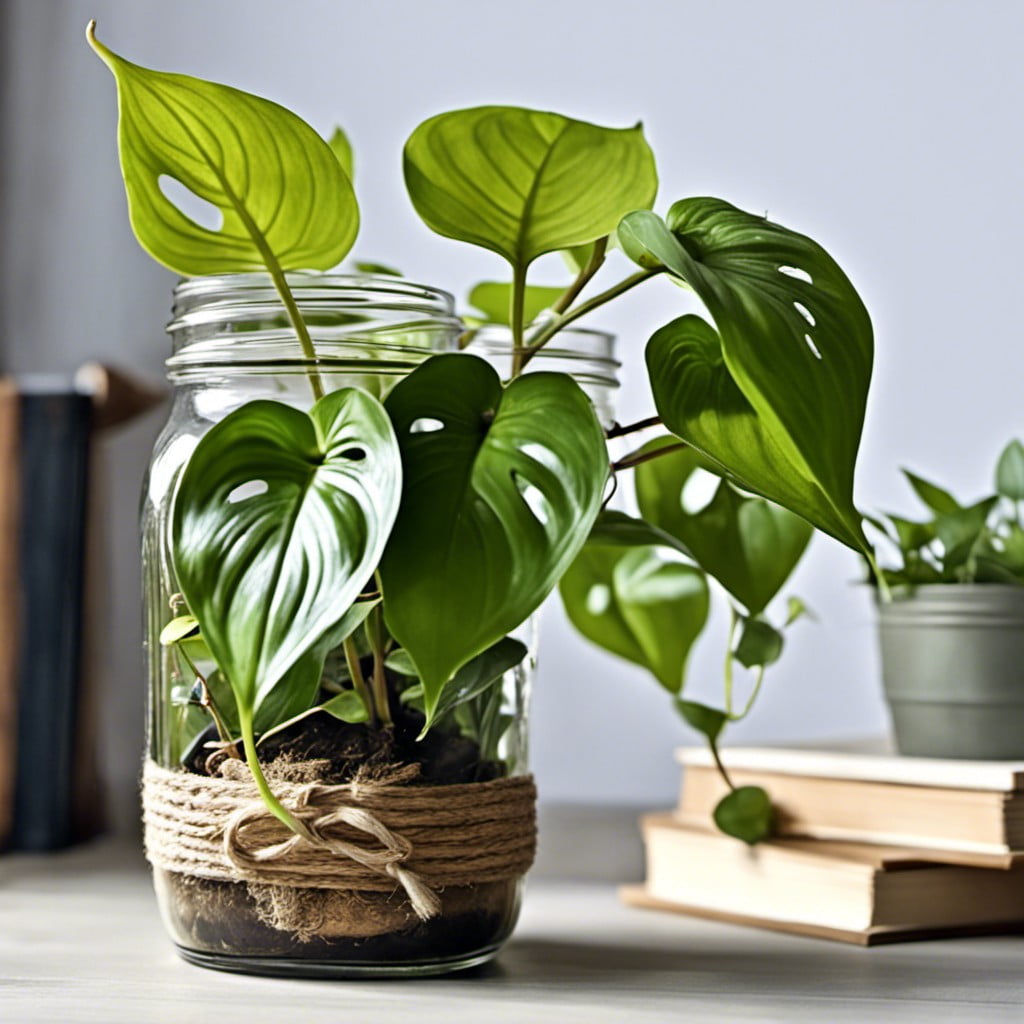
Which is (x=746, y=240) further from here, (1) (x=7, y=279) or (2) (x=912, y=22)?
(1) (x=7, y=279)

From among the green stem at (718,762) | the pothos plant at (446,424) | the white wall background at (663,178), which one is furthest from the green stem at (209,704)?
the white wall background at (663,178)

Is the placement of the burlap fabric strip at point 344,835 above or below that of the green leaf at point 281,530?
below

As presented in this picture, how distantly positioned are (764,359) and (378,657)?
24 cm

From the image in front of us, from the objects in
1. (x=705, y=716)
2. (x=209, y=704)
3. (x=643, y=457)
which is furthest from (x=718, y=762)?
(x=209, y=704)

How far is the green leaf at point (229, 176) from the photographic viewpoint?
604 mm

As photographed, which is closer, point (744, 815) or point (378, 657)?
point (378, 657)

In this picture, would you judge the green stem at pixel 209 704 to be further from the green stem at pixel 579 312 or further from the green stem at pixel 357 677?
the green stem at pixel 579 312

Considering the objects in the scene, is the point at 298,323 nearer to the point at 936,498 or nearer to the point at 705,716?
the point at 705,716

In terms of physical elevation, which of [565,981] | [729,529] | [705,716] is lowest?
[565,981]

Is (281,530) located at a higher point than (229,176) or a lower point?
lower

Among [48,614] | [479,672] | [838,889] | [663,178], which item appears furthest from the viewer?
[663,178]

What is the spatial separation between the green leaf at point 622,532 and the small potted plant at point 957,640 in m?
0.20

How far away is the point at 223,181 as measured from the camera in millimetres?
636

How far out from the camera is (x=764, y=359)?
0.52 m
